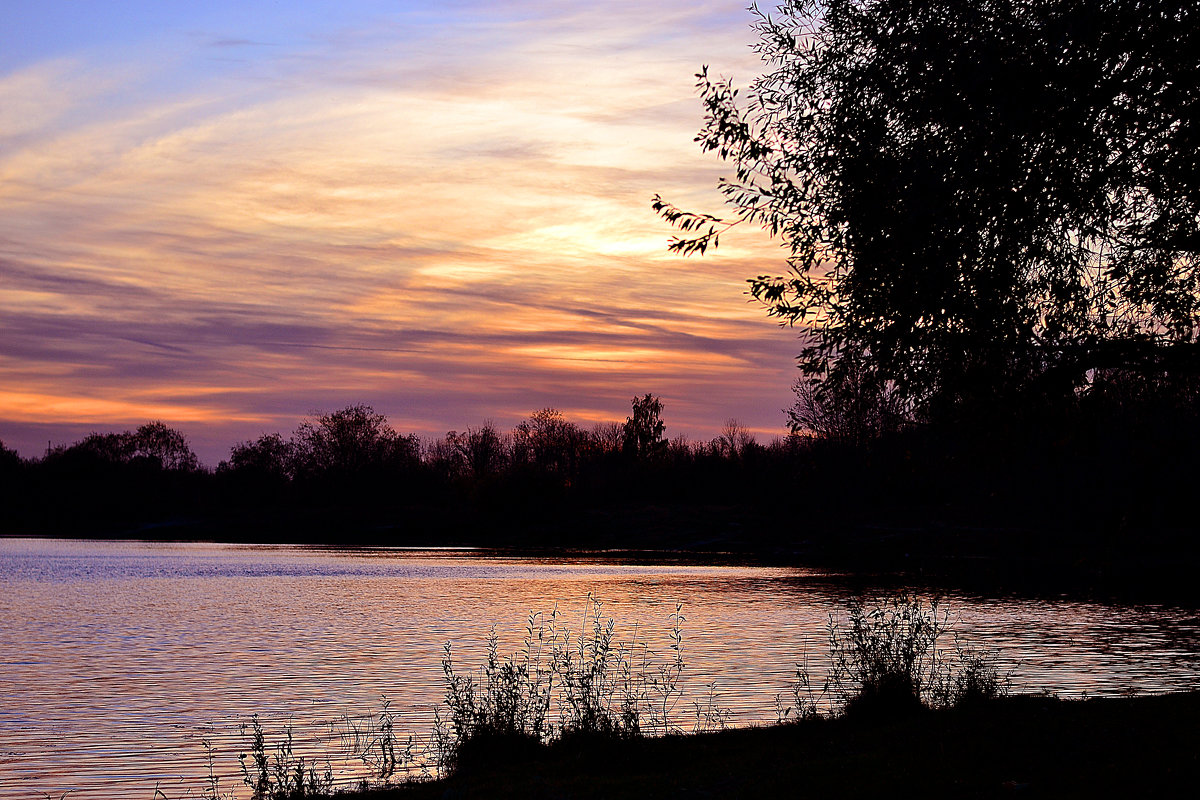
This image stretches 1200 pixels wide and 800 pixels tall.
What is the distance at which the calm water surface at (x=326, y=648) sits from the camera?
20.3 meters

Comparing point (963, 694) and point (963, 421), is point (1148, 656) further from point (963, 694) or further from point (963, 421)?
point (963, 421)

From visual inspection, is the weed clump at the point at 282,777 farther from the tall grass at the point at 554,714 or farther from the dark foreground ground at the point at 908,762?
the dark foreground ground at the point at 908,762

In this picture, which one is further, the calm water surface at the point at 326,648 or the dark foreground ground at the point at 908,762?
the calm water surface at the point at 326,648

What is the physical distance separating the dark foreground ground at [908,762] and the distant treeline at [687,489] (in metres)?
3.41

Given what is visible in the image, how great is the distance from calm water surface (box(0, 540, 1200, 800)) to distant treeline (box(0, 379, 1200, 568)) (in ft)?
13.9

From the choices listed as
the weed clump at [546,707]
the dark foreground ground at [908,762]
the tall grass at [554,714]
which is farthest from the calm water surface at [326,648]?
the dark foreground ground at [908,762]

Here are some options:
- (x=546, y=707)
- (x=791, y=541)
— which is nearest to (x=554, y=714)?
(x=546, y=707)

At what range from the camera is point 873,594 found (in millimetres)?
Result: 52719

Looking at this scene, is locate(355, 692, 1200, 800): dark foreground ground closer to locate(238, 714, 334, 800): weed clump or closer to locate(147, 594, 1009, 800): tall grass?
locate(147, 594, 1009, 800): tall grass

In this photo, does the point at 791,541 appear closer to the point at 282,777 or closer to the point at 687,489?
the point at 687,489

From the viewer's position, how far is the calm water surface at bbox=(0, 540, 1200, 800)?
2028 centimetres

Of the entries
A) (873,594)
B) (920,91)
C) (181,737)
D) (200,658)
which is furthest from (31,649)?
(873,594)

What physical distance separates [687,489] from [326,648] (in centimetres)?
11142

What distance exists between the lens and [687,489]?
144000mm
